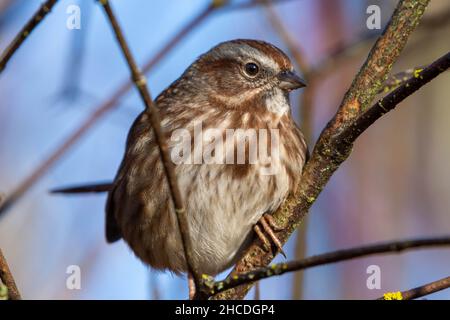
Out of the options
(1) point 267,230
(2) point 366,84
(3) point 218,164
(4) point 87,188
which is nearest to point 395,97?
(2) point 366,84

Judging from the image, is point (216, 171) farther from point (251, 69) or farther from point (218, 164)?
point (251, 69)

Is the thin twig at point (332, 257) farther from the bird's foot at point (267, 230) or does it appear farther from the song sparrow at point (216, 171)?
the song sparrow at point (216, 171)

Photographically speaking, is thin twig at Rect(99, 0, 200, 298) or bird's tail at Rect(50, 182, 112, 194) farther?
bird's tail at Rect(50, 182, 112, 194)

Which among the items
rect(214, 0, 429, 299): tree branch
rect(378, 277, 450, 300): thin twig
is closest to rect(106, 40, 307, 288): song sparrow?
rect(214, 0, 429, 299): tree branch

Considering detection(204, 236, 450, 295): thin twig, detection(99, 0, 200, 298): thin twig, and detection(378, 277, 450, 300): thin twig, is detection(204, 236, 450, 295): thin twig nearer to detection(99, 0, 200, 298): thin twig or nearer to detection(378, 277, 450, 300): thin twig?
detection(99, 0, 200, 298): thin twig

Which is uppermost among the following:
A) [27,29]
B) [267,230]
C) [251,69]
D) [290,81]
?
[251,69]

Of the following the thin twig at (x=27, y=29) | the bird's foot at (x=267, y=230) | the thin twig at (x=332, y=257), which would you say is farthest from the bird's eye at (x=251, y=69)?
the thin twig at (x=332, y=257)
